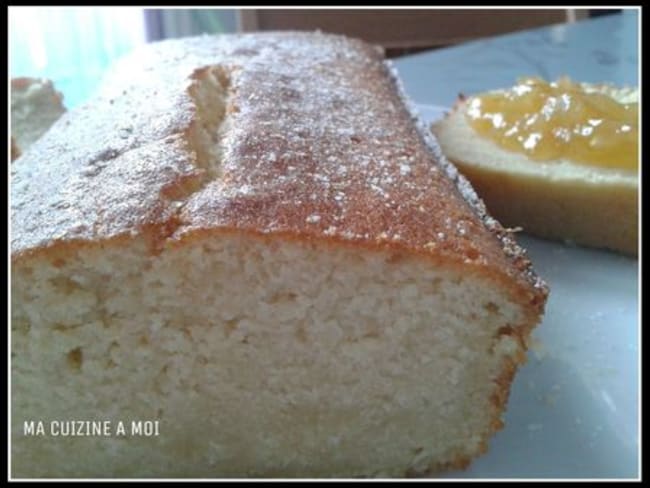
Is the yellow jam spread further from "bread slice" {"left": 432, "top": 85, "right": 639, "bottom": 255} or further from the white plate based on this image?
the white plate

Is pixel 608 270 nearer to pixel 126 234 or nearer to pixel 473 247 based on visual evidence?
pixel 473 247

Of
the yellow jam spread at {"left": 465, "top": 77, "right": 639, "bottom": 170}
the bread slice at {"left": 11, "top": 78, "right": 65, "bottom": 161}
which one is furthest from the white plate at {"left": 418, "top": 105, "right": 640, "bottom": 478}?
the bread slice at {"left": 11, "top": 78, "right": 65, "bottom": 161}

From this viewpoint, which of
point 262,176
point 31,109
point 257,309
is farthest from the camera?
point 31,109

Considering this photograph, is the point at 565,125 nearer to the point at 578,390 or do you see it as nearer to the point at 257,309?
the point at 578,390

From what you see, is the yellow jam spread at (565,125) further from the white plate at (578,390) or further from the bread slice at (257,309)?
the bread slice at (257,309)

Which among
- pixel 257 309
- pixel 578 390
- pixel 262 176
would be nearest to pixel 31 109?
pixel 262 176

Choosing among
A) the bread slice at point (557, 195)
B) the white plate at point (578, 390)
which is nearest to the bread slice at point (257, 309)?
the white plate at point (578, 390)
